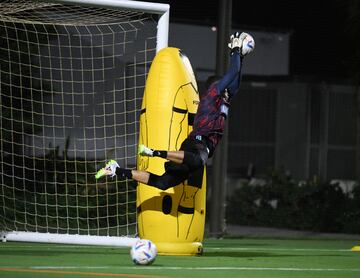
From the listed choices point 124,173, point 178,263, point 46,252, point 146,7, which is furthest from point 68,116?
point 178,263

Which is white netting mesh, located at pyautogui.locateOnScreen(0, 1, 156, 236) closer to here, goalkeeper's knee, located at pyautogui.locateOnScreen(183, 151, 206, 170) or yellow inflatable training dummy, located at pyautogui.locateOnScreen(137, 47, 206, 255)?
yellow inflatable training dummy, located at pyautogui.locateOnScreen(137, 47, 206, 255)

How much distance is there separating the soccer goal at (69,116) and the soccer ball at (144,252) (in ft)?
13.8

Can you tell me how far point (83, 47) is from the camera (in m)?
13.1

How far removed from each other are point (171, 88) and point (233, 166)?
14.5 meters

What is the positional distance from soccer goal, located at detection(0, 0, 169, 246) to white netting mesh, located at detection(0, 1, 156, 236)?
0.01 metres

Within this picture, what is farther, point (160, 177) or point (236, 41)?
point (236, 41)

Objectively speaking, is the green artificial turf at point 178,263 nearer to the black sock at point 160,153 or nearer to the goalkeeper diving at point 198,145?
the goalkeeper diving at point 198,145

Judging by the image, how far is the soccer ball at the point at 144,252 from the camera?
311 inches

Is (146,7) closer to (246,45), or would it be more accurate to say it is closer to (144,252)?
(246,45)

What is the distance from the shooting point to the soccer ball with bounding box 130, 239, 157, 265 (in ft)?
26.0

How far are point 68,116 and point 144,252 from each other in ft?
18.9

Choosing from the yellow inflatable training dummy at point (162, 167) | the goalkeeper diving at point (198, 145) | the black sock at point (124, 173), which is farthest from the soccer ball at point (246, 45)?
the black sock at point (124, 173)

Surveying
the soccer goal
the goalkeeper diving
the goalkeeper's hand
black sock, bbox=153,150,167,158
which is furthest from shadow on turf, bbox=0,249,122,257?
the goalkeeper's hand

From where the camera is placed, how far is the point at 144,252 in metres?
7.91
